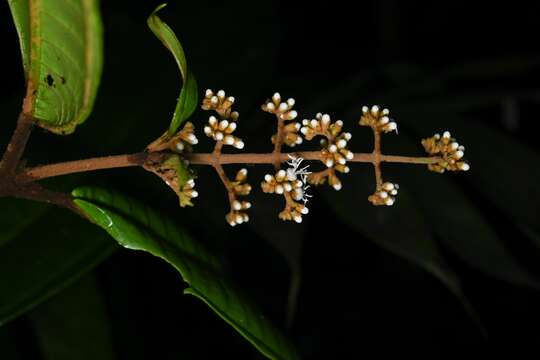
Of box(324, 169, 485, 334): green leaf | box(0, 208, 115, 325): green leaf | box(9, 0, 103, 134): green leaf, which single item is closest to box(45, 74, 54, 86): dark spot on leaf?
box(9, 0, 103, 134): green leaf

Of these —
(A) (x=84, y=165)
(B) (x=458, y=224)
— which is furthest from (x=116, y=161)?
(B) (x=458, y=224)

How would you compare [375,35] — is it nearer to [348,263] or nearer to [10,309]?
[348,263]

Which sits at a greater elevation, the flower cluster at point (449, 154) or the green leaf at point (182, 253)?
the flower cluster at point (449, 154)

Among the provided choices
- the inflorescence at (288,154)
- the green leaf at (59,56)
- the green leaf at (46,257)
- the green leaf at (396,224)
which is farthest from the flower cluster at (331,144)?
the green leaf at (396,224)

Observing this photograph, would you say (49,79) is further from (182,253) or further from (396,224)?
(396,224)

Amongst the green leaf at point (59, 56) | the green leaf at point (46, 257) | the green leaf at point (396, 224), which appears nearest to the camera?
the green leaf at point (59, 56)

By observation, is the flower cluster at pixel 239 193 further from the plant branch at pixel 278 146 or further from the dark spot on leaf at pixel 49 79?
the dark spot on leaf at pixel 49 79
